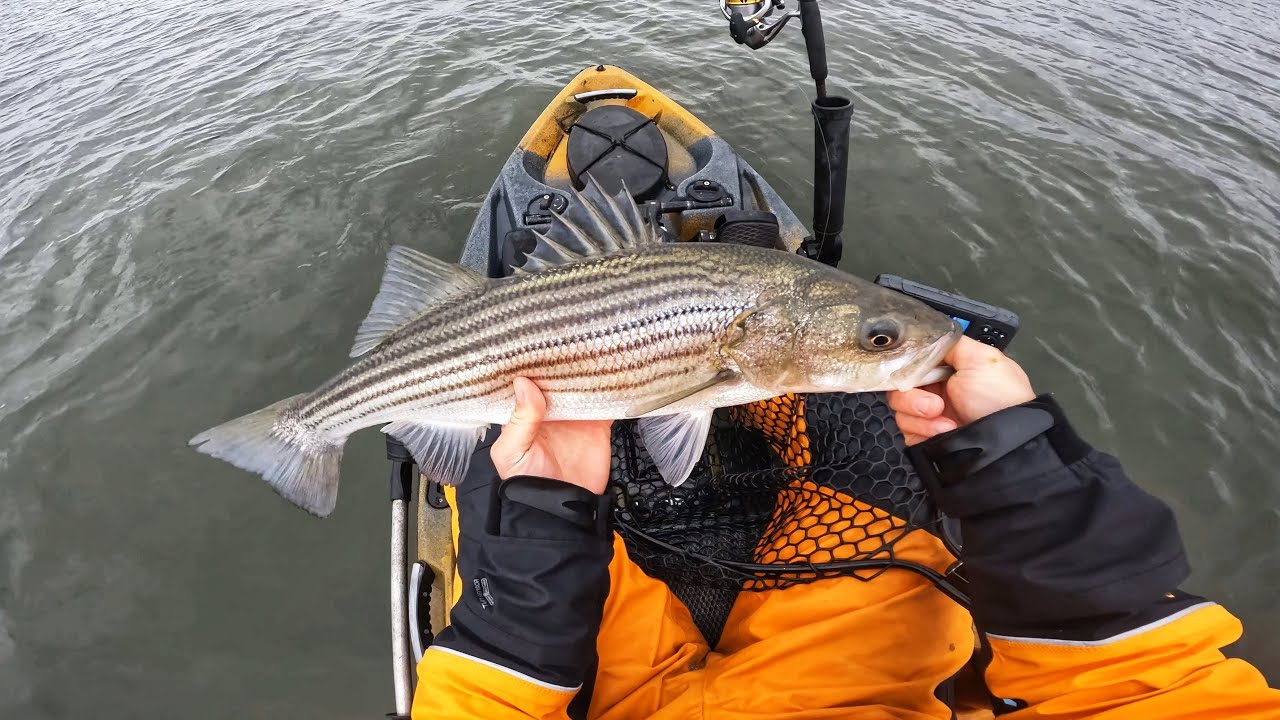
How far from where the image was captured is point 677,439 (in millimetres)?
2672

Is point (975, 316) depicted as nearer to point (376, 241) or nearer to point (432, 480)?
point (432, 480)

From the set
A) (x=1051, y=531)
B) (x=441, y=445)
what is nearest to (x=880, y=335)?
(x=1051, y=531)

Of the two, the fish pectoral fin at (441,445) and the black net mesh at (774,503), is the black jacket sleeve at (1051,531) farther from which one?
the fish pectoral fin at (441,445)

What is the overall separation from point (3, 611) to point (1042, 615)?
7254mm

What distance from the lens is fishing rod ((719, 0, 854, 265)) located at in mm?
4508

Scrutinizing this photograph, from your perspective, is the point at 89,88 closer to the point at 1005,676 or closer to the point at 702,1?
the point at 702,1

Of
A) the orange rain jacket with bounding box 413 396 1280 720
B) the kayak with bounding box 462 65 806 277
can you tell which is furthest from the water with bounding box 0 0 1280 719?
the orange rain jacket with bounding box 413 396 1280 720

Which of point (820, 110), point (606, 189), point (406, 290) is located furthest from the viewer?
point (606, 189)

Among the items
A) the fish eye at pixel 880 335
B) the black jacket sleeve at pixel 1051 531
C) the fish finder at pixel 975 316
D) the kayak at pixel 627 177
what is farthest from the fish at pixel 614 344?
the kayak at pixel 627 177

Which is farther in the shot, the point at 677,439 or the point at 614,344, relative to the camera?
the point at 677,439

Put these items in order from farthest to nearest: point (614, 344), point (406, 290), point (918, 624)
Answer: point (406, 290), point (918, 624), point (614, 344)

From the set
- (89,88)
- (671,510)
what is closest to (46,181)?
(89,88)

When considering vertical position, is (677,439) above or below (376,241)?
above

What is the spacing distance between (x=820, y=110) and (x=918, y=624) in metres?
3.91
